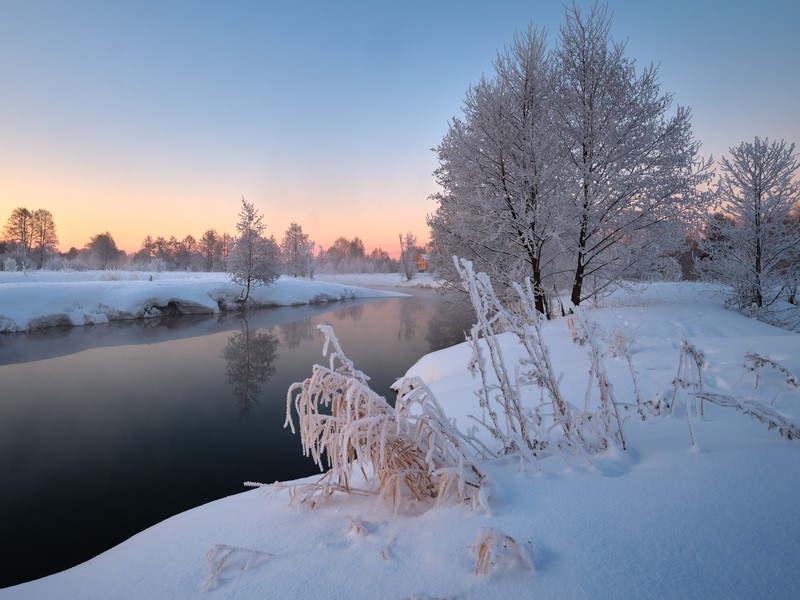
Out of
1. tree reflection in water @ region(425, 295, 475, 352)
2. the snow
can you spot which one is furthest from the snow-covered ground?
the snow

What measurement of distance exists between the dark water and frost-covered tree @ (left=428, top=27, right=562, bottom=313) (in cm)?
487

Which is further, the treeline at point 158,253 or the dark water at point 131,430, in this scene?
the treeline at point 158,253

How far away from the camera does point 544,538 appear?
127 cm

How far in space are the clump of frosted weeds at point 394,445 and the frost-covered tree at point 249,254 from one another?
28.6 m

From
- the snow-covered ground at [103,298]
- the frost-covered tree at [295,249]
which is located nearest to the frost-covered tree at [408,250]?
the frost-covered tree at [295,249]

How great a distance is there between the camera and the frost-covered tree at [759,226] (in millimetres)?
11516

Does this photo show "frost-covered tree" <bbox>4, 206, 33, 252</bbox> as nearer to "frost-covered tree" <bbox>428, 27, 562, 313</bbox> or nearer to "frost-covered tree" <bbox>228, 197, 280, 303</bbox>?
"frost-covered tree" <bbox>228, 197, 280, 303</bbox>

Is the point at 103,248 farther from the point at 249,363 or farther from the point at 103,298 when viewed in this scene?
the point at 249,363

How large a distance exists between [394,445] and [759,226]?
52.6ft

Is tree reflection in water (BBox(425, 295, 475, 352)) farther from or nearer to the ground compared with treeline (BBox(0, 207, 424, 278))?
nearer to the ground

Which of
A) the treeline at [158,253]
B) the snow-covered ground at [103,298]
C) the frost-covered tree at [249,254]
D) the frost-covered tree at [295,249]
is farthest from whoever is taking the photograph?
the frost-covered tree at [295,249]

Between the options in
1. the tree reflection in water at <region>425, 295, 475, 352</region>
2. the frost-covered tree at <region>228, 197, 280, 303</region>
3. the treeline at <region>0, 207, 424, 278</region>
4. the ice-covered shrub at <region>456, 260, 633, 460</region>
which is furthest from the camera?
the treeline at <region>0, 207, 424, 278</region>

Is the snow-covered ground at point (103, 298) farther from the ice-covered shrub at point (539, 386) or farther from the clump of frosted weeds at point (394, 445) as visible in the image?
the ice-covered shrub at point (539, 386)

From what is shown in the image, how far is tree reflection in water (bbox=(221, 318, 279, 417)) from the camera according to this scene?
28.1 ft
